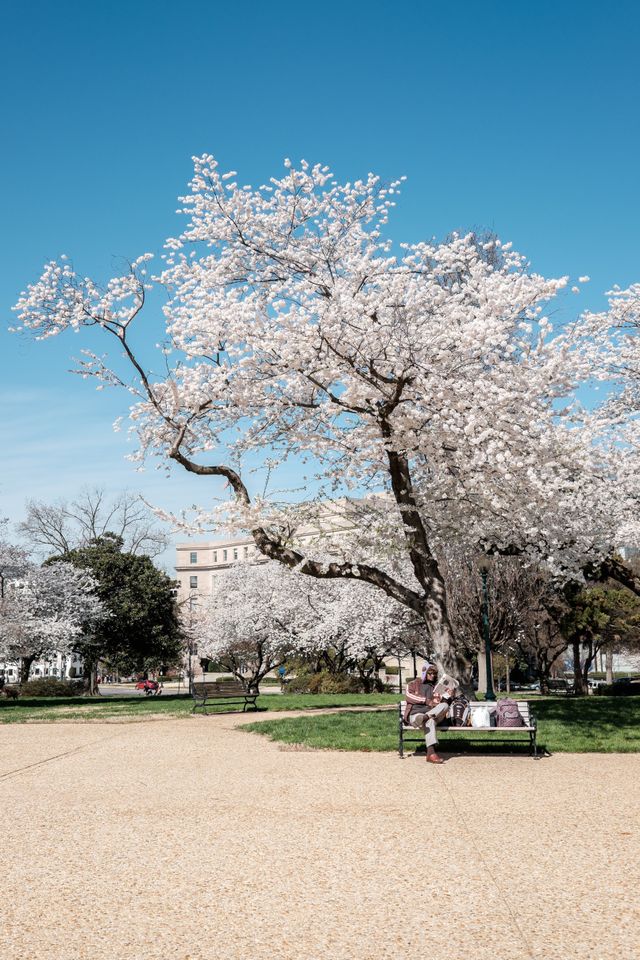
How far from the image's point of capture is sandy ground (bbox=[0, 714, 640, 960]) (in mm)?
4004

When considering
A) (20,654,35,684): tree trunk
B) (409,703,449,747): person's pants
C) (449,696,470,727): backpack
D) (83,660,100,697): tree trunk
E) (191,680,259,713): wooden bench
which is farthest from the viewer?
(83,660,100,697): tree trunk

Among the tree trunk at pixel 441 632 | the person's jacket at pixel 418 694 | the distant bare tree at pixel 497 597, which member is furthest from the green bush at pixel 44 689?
the person's jacket at pixel 418 694

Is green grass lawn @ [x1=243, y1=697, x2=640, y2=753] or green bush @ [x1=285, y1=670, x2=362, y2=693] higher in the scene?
green grass lawn @ [x1=243, y1=697, x2=640, y2=753]

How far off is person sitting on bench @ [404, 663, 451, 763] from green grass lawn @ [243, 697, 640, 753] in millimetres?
947

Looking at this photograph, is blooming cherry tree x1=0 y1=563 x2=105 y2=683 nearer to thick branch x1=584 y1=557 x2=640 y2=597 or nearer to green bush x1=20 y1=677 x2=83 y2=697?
green bush x1=20 y1=677 x2=83 y2=697

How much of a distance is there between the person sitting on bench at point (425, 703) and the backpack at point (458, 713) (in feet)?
0.40

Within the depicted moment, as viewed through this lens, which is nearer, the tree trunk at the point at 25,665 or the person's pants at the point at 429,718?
the person's pants at the point at 429,718

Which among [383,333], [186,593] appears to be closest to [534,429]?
[383,333]

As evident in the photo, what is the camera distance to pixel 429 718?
1020 cm

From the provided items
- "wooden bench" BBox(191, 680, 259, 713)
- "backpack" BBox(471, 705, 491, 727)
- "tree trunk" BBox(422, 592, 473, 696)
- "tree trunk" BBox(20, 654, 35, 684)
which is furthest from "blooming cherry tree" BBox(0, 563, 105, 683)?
"backpack" BBox(471, 705, 491, 727)

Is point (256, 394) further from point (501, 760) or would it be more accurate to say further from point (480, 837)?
point (480, 837)

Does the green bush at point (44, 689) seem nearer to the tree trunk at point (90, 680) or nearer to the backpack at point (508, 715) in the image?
the tree trunk at point (90, 680)

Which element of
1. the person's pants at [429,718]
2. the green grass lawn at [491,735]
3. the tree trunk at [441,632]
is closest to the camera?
the person's pants at [429,718]

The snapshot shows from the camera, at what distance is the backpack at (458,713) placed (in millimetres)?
10477
